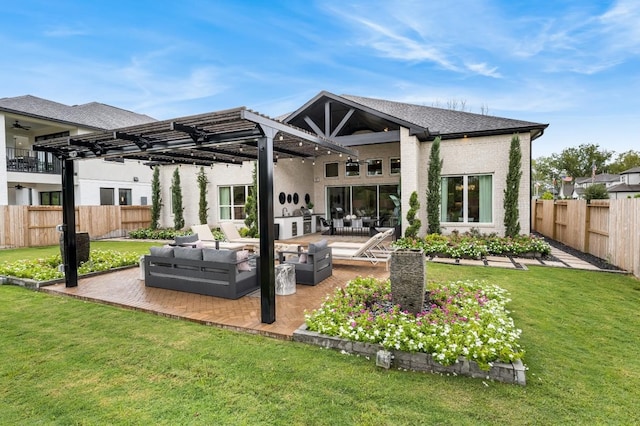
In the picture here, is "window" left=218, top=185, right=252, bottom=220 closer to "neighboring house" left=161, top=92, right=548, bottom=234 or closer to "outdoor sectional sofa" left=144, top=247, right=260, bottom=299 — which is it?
"neighboring house" left=161, top=92, right=548, bottom=234

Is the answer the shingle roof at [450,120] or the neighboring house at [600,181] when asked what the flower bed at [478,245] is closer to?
the shingle roof at [450,120]

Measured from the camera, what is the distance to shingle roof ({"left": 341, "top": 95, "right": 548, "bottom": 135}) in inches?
463

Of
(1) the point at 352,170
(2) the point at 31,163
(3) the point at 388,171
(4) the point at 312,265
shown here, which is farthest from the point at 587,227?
(2) the point at 31,163

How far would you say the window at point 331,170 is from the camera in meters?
17.4

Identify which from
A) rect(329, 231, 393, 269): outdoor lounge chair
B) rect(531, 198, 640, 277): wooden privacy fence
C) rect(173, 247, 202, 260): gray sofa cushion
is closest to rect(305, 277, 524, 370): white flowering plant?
rect(329, 231, 393, 269): outdoor lounge chair

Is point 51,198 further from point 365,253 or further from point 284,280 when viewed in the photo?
point 365,253

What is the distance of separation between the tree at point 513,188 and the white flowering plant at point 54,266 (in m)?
12.2

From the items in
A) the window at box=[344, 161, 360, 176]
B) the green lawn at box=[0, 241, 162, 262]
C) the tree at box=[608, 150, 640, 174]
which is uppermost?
the tree at box=[608, 150, 640, 174]

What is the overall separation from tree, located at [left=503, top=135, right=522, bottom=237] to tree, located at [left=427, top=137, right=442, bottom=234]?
7.46 ft

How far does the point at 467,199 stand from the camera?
40.6 feet

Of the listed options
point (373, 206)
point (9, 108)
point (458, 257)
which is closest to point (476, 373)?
point (458, 257)

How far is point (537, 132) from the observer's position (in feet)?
37.7

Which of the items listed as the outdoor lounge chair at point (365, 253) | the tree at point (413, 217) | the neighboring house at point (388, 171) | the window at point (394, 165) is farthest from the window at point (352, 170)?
the outdoor lounge chair at point (365, 253)

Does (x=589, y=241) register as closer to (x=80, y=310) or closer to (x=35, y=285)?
(x=80, y=310)
